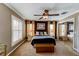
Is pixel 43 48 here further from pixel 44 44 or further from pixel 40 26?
pixel 40 26

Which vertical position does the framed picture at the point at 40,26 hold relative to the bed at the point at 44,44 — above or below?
above

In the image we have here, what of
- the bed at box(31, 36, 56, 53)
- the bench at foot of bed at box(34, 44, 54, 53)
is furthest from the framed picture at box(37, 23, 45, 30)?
the bench at foot of bed at box(34, 44, 54, 53)

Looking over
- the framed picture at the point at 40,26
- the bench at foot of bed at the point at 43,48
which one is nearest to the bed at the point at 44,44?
the bench at foot of bed at the point at 43,48

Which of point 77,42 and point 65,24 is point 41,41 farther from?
point 65,24

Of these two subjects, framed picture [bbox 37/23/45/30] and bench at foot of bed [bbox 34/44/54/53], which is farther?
framed picture [bbox 37/23/45/30]

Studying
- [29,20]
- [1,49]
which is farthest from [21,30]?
[1,49]

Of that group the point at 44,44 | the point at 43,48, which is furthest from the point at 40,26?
the point at 43,48

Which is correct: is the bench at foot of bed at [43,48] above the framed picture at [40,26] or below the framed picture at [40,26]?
below

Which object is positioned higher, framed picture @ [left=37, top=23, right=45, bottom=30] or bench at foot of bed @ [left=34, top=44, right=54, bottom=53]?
framed picture @ [left=37, top=23, right=45, bottom=30]

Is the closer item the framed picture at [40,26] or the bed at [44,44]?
the bed at [44,44]

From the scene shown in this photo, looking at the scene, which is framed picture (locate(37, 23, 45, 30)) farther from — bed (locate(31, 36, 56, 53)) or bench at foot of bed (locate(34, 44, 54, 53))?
bench at foot of bed (locate(34, 44, 54, 53))

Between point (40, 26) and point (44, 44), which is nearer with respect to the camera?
point (44, 44)

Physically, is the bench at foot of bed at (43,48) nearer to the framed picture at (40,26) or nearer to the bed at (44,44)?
the bed at (44,44)

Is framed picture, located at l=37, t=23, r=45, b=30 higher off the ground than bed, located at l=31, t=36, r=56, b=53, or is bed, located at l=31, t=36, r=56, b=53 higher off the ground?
framed picture, located at l=37, t=23, r=45, b=30
